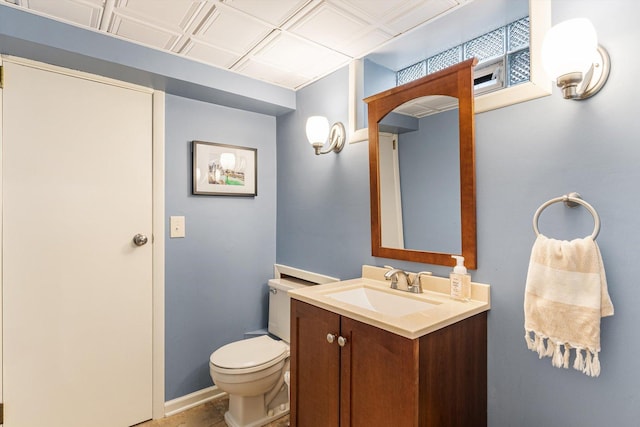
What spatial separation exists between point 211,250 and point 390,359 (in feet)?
4.90

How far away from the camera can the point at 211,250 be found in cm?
225

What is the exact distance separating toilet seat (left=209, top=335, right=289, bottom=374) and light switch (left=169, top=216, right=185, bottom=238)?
0.75 m

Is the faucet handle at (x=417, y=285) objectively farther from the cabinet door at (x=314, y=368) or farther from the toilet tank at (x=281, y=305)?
the toilet tank at (x=281, y=305)

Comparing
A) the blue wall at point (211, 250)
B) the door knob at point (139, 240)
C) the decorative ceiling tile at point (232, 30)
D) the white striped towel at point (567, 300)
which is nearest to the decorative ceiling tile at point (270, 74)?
the decorative ceiling tile at point (232, 30)

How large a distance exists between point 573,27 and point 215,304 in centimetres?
226

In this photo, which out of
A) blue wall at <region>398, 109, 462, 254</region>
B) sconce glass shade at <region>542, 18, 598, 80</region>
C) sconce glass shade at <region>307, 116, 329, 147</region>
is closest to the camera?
sconce glass shade at <region>542, 18, 598, 80</region>

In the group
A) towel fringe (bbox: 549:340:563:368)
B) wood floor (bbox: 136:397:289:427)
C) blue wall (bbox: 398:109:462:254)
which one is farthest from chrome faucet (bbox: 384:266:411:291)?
wood floor (bbox: 136:397:289:427)

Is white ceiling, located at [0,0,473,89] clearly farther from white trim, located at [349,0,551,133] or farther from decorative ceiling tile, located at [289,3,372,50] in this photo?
white trim, located at [349,0,551,133]

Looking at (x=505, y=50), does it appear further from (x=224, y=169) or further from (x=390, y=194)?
(x=224, y=169)

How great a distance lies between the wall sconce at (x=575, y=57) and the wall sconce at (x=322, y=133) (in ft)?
3.64

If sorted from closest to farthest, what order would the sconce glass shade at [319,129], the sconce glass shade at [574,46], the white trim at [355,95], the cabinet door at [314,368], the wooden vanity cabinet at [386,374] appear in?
the sconce glass shade at [574,46], the wooden vanity cabinet at [386,374], the cabinet door at [314,368], the white trim at [355,95], the sconce glass shade at [319,129]

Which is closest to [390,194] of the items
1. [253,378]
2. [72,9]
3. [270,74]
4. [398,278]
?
[398,278]

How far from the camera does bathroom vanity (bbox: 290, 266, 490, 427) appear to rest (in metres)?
1.09

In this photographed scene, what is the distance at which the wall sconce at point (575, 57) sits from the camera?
0.99m
